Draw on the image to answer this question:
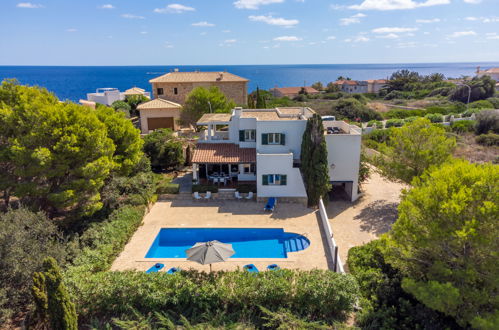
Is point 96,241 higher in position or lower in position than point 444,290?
lower

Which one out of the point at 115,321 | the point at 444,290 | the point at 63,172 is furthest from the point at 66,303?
the point at 444,290

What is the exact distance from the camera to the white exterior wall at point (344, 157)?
24.5m

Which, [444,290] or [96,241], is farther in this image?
[96,241]

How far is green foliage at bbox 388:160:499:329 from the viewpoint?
1075cm

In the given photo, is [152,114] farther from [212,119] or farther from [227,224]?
[227,224]

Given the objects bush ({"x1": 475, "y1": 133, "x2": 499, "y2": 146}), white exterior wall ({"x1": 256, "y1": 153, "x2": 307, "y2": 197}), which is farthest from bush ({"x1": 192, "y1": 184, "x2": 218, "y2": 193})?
bush ({"x1": 475, "y1": 133, "x2": 499, "y2": 146})

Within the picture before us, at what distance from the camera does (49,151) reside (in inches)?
687

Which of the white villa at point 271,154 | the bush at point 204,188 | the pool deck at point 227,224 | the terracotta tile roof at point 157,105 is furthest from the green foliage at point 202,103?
the pool deck at point 227,224

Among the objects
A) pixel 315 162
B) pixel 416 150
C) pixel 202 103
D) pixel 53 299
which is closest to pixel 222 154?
pixel 315 162

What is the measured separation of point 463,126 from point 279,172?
35.3m

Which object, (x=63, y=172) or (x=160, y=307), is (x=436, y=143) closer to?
(x=160, y=307)

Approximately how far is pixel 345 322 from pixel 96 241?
41.3 ft

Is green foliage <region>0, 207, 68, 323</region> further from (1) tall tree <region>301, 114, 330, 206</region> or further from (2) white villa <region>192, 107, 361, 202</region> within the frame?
(1) tall tree <region>301, 114, 330, 206</region>

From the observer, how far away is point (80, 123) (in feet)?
61.2
